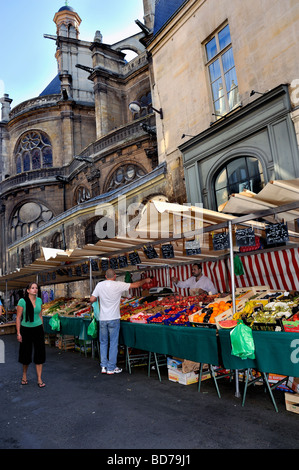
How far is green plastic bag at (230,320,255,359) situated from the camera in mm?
4129

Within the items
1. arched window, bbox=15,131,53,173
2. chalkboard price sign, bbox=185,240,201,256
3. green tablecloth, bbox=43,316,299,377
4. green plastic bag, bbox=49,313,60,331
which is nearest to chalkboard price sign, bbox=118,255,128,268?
green tablecloth, bbox=43,316,299,377

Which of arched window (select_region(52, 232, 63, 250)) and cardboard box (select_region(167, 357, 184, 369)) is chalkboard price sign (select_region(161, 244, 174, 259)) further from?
arched window (select_region(52, 232, 63, 250))

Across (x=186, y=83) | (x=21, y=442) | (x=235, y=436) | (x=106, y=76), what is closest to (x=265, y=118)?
(x=186, y=83)

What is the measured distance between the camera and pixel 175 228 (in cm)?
627

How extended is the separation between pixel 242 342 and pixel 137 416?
5.27ft

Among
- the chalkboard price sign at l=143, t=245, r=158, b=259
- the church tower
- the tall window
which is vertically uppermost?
the church tower

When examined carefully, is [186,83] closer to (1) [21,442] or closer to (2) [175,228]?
(2) [175,228]

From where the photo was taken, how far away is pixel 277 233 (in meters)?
4.74

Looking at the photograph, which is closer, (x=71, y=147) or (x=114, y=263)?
(x=114, y=263)

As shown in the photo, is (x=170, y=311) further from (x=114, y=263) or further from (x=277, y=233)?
(x=114, y=263)

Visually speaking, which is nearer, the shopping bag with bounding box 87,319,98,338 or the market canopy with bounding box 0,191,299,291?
the market canopy with bounding box 0,191,299,291

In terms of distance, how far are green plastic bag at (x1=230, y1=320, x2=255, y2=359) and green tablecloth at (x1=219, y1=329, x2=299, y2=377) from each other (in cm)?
9

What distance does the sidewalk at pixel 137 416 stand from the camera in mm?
3473

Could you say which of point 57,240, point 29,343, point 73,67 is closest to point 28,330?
point 29,343
